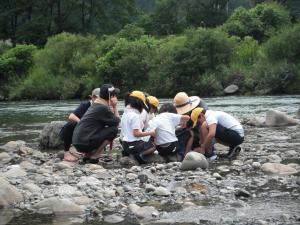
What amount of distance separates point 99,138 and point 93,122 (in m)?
0.32

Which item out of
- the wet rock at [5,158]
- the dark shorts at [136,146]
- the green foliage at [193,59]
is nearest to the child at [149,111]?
the dark shorts at [136,146]

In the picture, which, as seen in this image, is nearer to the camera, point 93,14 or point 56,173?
point 56,173

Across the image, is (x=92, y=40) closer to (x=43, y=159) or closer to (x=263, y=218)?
(x=43, y=159)

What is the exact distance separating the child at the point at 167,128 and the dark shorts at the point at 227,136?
0.71 meters

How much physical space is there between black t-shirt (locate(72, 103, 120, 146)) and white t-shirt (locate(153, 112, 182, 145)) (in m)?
0.76

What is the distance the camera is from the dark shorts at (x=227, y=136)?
10742 millimetres

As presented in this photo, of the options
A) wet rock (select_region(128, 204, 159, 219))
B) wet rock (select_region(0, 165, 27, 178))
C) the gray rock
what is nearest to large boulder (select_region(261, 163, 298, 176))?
wet rock (select_region(128, 204, 159, 219))

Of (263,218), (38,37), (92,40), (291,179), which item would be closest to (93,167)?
(291,179)

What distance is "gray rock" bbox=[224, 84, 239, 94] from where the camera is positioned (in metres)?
42.3

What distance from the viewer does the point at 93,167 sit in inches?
384

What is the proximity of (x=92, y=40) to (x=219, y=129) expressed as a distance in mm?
46210

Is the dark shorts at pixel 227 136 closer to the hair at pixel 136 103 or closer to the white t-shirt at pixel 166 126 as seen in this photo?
the white t-shirt at pixel 166 126

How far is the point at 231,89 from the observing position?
1679 inches

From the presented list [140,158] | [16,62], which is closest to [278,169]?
[140,158]
